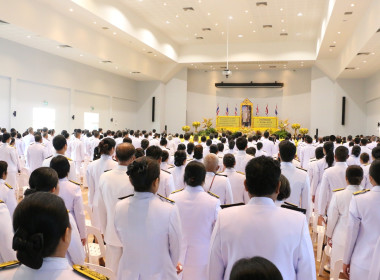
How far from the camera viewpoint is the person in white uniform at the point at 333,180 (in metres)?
5.05

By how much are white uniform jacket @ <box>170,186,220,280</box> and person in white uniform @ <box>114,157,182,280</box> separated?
0.58 meters

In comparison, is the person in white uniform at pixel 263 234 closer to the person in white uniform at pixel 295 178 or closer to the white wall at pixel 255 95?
the person in white uniform at pixel 295 178

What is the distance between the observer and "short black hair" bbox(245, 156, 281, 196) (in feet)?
6.84

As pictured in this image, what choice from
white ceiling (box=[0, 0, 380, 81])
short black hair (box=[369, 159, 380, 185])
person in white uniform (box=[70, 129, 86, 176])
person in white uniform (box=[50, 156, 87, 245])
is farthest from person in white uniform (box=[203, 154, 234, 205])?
white ceiling (box=[0, 0, 380, 81])

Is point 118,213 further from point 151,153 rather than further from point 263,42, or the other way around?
point 263,42

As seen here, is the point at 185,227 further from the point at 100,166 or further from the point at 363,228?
the point at 100,166

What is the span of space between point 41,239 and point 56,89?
17.7 meters

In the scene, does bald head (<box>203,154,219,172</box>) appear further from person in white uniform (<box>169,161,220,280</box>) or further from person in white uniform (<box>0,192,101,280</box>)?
person in white uniform (<box>0,192,101,280</box>)

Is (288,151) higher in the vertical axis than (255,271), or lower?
higher

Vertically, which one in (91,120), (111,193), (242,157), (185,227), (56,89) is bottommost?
(185,227)

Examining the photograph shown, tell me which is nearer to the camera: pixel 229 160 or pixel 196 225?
pixel 196 225

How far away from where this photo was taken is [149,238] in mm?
2520

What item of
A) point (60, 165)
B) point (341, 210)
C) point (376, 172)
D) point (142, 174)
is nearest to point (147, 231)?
point (142, 174)

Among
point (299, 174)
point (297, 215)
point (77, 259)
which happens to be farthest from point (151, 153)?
point (297, 215)
